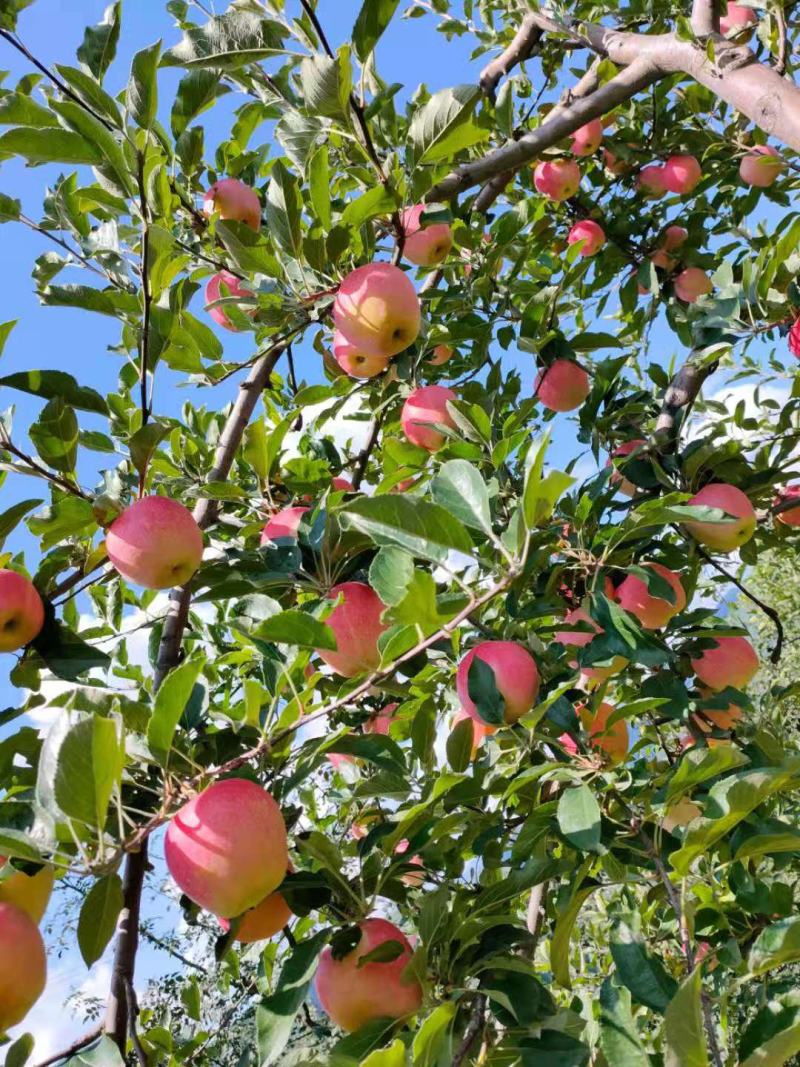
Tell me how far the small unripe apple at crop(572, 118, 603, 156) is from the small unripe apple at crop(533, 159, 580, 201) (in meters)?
0.04

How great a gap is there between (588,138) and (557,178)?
0.15m

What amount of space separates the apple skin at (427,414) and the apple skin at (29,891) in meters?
0.93

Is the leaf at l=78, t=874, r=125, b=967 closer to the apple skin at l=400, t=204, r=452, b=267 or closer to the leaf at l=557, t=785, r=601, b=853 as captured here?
the leaf at l=557, t=785, r=601, b=853

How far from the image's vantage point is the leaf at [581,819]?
0.84 m

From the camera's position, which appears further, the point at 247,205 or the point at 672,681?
the point at 247,205

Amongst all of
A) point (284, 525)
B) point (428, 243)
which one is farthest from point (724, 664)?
point (428, 243)

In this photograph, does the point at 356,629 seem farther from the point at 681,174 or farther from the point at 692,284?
the point at 681,174

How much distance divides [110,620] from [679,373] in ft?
4.08

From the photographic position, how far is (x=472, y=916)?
936 millimetres

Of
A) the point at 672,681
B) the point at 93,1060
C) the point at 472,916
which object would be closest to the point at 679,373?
the point at 672,681

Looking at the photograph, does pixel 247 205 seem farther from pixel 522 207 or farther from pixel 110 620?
pixel 110 620

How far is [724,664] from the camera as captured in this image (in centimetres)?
142

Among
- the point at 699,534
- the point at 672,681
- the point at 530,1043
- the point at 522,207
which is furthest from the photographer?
the point at 522,207

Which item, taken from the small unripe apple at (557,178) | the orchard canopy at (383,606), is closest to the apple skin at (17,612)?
the orchard canopy at (383,606)
